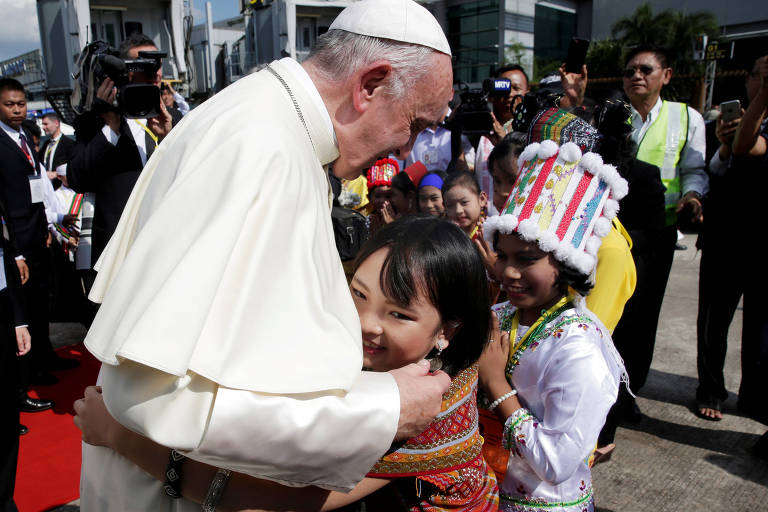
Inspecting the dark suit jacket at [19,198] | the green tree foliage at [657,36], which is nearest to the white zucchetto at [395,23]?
the dark suit jacket at [19,198]

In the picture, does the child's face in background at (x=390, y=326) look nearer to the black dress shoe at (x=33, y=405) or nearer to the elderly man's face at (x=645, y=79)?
the elderly man's face at (x=645, y=79)

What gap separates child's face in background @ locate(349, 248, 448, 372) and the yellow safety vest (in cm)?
300

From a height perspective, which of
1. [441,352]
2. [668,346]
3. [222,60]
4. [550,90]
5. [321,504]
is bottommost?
[668,346]

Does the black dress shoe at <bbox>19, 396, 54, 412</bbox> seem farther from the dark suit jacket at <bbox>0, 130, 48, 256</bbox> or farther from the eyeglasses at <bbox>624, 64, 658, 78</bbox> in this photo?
the eyeglasses at <bbox>624, 64, 658, 78</bbox>

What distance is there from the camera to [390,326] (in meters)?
1.50

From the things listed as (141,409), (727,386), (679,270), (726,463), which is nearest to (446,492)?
(141,409)

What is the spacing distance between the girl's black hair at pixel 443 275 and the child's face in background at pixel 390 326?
0.07 feet

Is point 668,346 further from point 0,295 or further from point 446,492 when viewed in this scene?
point 0,295

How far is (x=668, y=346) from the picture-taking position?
16.2 feet

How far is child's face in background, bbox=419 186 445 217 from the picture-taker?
4176mm

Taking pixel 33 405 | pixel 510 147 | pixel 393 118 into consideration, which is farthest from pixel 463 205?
pixel 33 405

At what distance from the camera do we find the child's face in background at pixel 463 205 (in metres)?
3.63

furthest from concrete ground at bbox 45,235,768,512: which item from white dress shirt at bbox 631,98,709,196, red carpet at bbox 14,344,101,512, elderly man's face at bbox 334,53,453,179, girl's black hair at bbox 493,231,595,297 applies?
elderly man's face at bbox 334,53,453,179

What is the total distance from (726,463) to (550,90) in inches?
98.9
